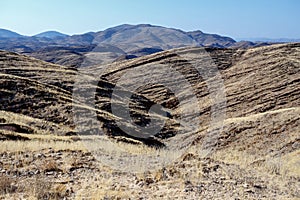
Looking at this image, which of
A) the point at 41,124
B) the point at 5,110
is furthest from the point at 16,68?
the point at 41,124

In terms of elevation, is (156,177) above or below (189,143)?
above

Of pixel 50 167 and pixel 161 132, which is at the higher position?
pixel 50 167

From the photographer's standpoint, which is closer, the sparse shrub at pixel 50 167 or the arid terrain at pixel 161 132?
the arid terrain at pixel 161 132

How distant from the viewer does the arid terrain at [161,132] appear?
899 centimetres

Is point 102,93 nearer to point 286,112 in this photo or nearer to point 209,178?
point 286,112

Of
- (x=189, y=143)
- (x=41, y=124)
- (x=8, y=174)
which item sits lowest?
(x=189, y=143)

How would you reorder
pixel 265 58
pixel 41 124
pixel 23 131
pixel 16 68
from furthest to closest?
pixel 265 58, pixel 16 68, pixel 41 124, pixel 23 131

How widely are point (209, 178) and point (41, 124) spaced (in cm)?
1610

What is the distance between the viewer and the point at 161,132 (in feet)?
98.8

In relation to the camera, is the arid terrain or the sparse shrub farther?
the sparse shrub

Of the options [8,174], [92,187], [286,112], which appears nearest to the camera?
[92,187]

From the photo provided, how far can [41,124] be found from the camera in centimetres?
2302

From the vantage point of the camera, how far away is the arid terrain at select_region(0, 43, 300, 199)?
8992 mm

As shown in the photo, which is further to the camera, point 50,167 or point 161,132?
point 161,132
